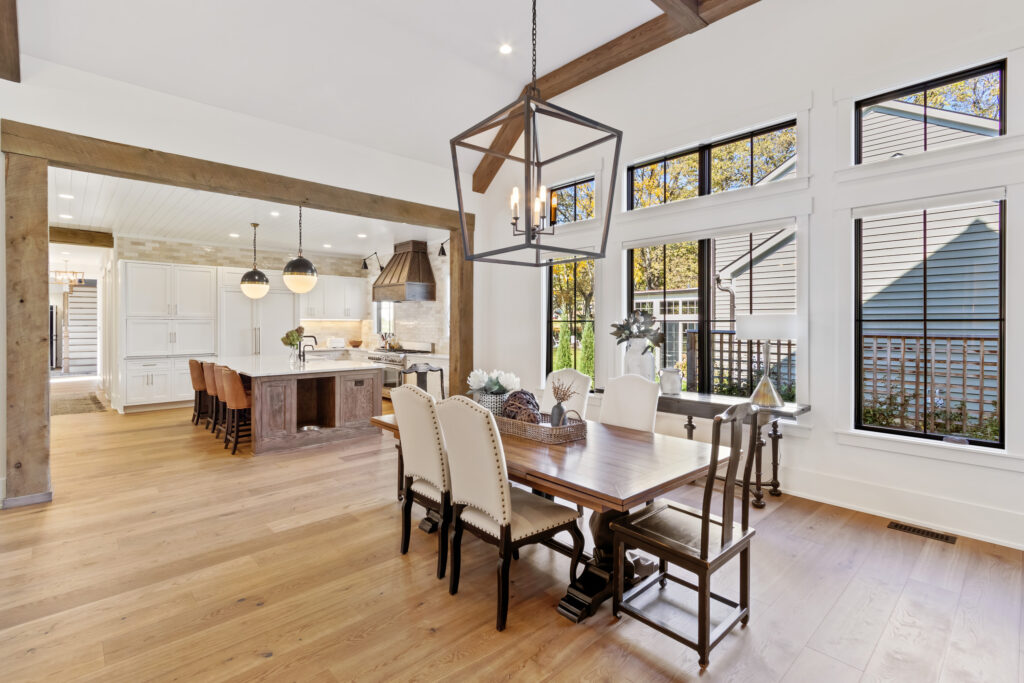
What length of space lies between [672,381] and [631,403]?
120 centimetres

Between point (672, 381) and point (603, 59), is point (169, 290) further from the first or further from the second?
point (672, 381)

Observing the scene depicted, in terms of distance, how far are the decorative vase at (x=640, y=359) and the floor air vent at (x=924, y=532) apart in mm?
1936

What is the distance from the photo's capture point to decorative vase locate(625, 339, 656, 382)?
4387mm

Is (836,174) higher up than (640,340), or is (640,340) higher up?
(836,174)

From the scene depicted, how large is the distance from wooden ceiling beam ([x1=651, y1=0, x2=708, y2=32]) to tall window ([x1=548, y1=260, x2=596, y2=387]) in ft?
7.27

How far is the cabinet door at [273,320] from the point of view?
28.4 ft

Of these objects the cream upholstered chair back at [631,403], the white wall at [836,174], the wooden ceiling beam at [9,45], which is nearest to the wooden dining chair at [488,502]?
the cream upholstered chair back at [631,403]

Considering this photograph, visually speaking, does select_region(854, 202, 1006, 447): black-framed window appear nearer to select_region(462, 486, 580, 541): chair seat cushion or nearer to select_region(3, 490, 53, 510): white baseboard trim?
select_region(462, 486, 580, 541): chair seat cushion

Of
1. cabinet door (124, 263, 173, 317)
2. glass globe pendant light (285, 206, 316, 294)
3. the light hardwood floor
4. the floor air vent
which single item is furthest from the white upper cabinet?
the floor air vent

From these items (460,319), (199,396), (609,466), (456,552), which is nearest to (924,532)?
(609,466)

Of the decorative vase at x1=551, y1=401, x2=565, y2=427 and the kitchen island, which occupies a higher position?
the decorative vase at x1=551, y1=401, x2=565, y2=427

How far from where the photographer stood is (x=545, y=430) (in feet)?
8.79

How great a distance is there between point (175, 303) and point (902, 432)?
9.21m

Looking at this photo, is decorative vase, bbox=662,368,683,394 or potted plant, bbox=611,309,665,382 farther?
potted plant, bbox=611,309,665,382
